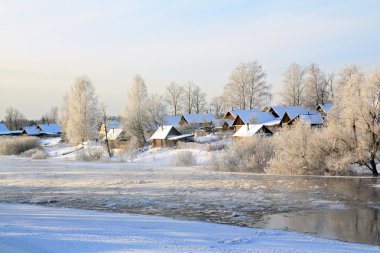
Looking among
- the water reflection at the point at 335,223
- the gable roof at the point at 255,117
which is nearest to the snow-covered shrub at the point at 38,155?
the gable roof at the point at 255,117

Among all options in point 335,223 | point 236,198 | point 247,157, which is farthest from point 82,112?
point 335,223

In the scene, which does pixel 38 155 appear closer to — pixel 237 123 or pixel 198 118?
pixel 237 123

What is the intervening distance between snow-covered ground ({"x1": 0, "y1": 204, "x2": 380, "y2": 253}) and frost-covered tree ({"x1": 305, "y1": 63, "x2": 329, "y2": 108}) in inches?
2390

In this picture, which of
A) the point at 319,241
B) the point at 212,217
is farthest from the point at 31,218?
the point at 319,241

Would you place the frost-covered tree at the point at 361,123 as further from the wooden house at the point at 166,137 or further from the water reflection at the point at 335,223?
the wooden house at the point at 166,137

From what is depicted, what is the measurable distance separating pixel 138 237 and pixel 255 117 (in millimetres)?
49689

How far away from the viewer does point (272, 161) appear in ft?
103

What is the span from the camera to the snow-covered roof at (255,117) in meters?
58.8

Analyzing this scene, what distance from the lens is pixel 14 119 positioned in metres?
131

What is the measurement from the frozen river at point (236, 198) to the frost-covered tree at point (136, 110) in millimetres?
Answer: 27610

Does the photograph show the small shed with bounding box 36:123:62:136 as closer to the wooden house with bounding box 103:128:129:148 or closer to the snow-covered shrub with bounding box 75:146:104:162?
the wooden house with bounding box 103:128:129:148

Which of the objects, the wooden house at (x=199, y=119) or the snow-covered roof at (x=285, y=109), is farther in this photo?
the wooden house at (x=199, y=119)

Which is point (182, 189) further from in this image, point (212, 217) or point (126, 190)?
point (212, 217)

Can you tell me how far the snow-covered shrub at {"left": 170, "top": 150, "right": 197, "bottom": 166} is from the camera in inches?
1532
